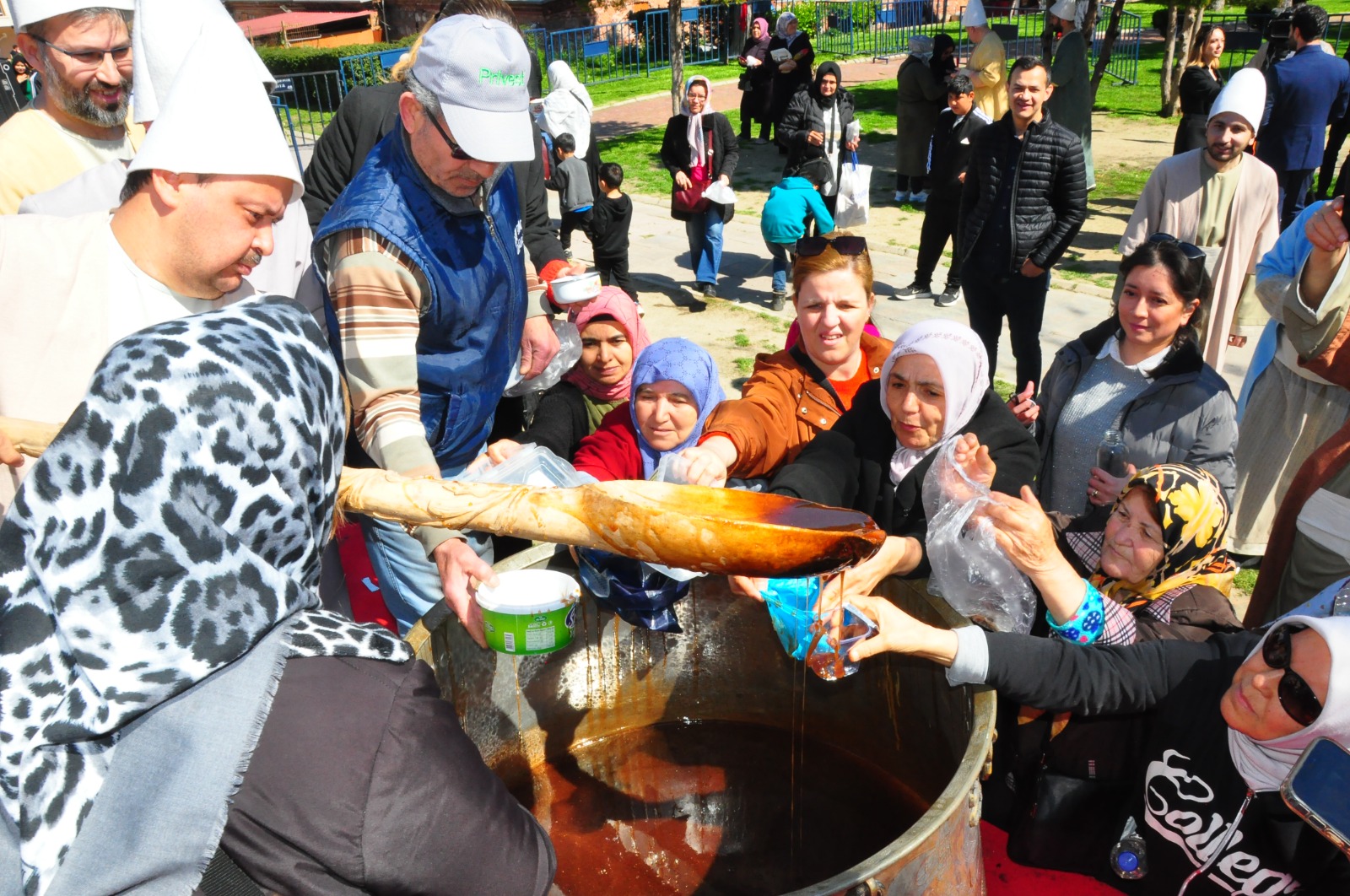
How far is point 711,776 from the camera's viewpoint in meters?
2.93

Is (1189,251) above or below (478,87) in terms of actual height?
below

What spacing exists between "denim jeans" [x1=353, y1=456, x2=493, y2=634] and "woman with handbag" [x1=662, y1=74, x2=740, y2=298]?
5.56m

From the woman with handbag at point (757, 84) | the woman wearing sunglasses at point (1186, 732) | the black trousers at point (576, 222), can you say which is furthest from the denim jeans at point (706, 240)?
the woman wearing sunglasses at point (1186, 732)

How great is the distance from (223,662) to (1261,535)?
430 cm

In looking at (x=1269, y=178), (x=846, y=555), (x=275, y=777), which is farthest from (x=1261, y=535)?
(x=275, y=777)

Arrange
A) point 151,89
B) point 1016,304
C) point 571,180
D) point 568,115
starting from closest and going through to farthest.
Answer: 1. point 151,89
2. point 1016,304
3. point 571,180
4. point 568,115

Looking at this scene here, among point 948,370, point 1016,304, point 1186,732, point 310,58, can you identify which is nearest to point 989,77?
point 1016,304

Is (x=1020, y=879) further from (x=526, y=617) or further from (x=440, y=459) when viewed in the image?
(x=440, y=459)

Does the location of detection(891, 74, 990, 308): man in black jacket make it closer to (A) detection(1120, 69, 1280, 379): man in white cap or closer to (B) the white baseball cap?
(A) detection(1120, 69, 1280, 379): man in white cap

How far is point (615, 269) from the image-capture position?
783 cm

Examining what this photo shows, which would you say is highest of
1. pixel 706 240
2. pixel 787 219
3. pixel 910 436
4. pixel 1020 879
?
pixel 910 436

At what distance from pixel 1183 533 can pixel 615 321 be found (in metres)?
1.97

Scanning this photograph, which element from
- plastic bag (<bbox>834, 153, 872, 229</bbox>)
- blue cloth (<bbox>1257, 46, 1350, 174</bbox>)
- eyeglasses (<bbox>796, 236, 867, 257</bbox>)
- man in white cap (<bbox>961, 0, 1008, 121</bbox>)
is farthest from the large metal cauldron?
blue cloth (<bbox>1257, 46, 1350, 174</bbox>)

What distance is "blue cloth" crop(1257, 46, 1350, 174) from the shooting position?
7773 millimetres
